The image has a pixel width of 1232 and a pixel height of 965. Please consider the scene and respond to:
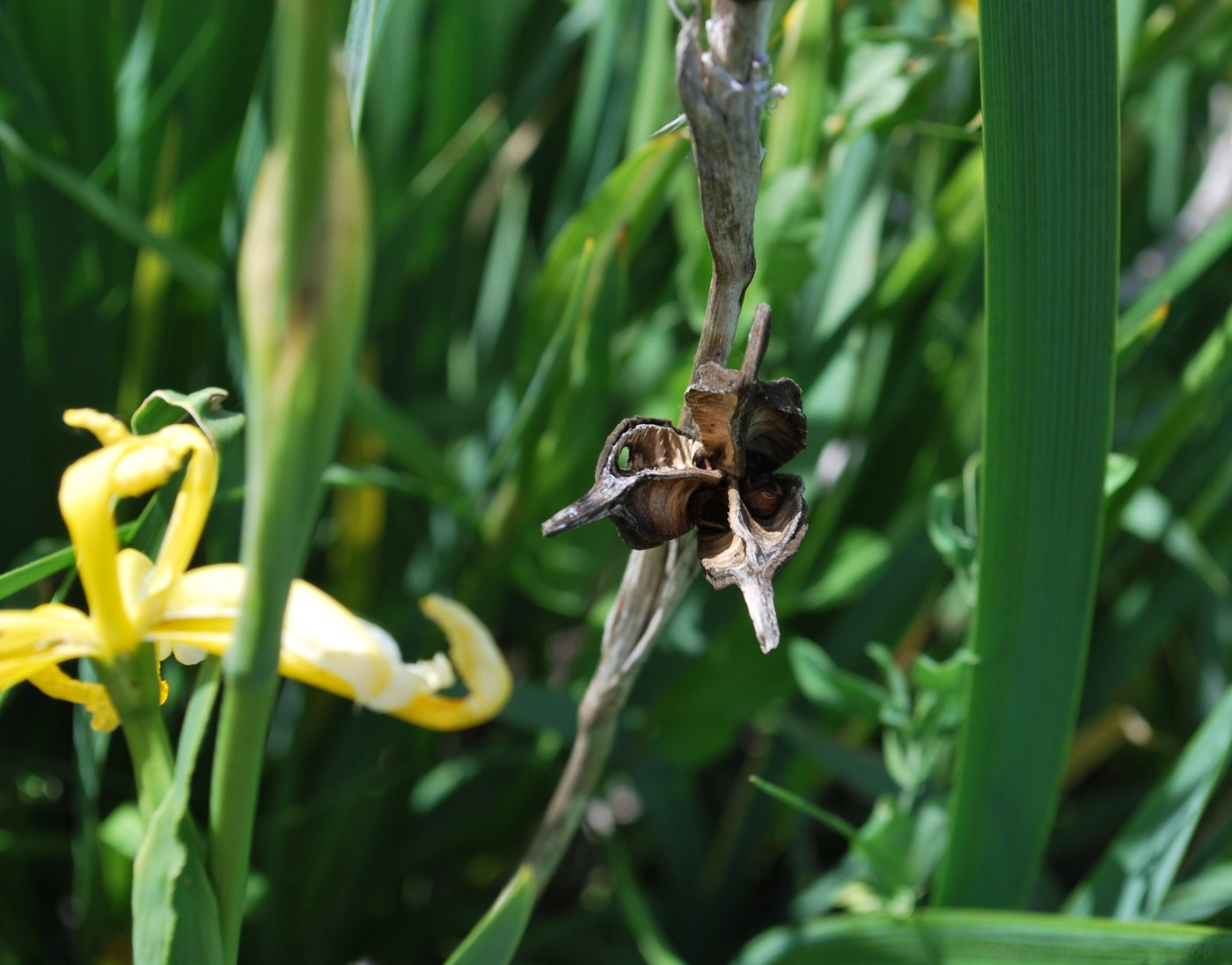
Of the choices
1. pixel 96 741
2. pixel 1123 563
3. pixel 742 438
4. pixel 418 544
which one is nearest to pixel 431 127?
pixel 418 544

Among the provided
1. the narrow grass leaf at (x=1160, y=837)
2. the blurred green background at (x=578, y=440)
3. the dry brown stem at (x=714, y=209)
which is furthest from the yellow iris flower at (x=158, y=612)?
the narrow grass leaf at (x=1160, y=837)

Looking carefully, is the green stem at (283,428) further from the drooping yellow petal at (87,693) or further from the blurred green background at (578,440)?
the blurred green background at (578,440)

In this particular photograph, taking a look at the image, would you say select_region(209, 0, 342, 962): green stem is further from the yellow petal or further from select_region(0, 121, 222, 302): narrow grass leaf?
select_region(0, 121, 222, 302): narrow grass leaf

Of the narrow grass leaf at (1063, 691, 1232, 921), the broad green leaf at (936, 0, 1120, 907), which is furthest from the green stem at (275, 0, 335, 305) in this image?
the narrow grass leaf at (1063, 691, 1232, 921)

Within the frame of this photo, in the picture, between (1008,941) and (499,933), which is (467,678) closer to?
(499,933)

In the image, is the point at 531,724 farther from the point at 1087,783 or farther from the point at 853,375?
the point at 1087,783

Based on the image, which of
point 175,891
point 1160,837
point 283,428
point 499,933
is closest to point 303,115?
point 283,428
